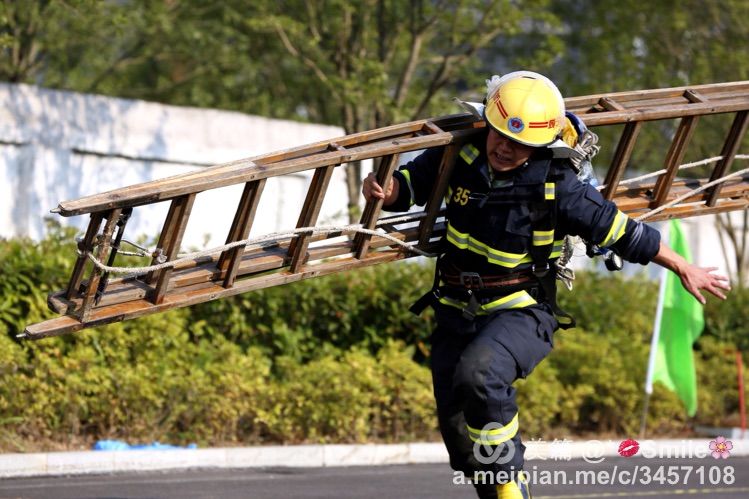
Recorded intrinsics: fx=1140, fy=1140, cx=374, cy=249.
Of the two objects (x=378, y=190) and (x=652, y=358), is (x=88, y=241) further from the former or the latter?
(x=652, y=358)

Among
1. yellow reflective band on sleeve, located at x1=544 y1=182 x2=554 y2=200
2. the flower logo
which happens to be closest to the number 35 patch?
yellow reflective band on sleeve, located at x1=544 y1=182 x2=554 y2=200

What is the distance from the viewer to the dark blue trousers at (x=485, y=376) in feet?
17.8

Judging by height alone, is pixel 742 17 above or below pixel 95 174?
above

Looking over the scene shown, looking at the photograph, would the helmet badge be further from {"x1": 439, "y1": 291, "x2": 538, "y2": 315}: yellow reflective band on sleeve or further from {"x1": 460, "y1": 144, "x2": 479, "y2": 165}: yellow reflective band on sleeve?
{"x1": 439, "y1": 291, "x2": 538, "y2": 315}: yellow reflective band on sleeve

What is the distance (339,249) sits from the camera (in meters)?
6.31

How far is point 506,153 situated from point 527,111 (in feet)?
0.77

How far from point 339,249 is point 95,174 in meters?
9.23

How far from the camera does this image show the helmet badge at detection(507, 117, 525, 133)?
5.48 meters

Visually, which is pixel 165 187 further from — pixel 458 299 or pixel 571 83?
pixel 571 83

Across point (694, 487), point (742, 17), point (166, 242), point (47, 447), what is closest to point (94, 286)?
point (166, 242)

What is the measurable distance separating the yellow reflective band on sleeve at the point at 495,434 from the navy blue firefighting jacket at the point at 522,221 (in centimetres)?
60

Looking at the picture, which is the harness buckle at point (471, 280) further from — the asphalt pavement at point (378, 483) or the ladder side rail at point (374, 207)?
the asphalt pavement at point (378, 483)

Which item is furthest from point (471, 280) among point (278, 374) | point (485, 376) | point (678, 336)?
point (678, 336)

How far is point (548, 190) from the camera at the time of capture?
18.1 feet
